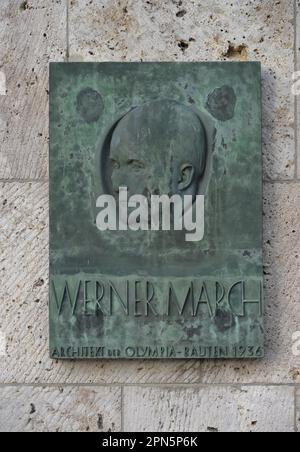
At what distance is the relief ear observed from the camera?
4.44 m

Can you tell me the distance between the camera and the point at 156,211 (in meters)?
4.45

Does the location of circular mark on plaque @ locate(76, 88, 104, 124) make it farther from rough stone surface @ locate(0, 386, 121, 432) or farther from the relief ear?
rough stone surface @ locate(0, 386, 121, 432)

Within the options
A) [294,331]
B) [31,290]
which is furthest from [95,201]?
[294,331]

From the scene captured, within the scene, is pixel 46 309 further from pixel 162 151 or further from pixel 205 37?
pixel 205 37

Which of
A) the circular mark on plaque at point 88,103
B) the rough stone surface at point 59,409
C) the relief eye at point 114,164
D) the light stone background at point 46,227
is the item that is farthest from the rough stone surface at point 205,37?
the rough stone surface at point 59,409

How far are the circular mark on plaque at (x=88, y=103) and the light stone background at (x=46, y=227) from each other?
0.71 feet

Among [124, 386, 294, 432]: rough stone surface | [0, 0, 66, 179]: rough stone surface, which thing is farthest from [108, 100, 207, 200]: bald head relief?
[124, 386, 294, 432]: rough stone surface

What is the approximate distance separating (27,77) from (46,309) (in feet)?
3.87

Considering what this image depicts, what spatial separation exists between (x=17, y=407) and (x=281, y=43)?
2263 millimetres

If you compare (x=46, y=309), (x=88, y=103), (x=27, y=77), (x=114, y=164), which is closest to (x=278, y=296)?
(x=114, y=164)

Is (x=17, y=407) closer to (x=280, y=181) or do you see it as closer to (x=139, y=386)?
(x=139, y=386)

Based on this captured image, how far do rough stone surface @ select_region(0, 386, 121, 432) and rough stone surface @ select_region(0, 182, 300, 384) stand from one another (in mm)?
60

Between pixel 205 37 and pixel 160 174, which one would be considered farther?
A: pixel 205 37
